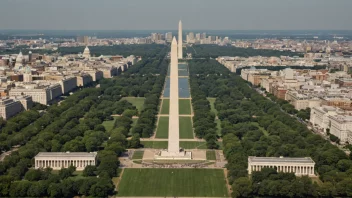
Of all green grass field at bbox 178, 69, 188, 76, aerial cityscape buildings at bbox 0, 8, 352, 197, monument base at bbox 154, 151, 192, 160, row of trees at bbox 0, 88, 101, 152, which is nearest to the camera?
aerial cityscape buildings at bbox 0, 8, 352, 197

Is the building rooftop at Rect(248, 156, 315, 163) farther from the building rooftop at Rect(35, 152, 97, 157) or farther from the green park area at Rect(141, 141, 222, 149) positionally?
the building rooftop at Rect(35, 152, 97, 157)

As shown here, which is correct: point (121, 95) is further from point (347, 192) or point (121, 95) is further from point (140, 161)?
point (347, 192)

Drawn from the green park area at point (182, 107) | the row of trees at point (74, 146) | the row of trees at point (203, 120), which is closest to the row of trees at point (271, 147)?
the row of trees at point (203, 120)

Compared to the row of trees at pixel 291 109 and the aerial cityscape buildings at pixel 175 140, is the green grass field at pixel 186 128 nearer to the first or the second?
the aerial cityscape buildings at pixel 175 140

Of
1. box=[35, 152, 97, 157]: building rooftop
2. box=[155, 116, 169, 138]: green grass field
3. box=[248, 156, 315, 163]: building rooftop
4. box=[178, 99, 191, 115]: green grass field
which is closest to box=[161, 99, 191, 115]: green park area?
box=[178, 99, 191, 115]: green grass field

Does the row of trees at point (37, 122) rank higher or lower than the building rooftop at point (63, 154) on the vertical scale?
lower

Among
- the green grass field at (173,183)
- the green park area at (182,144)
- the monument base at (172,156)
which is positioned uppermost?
the monument base at (172,156)
